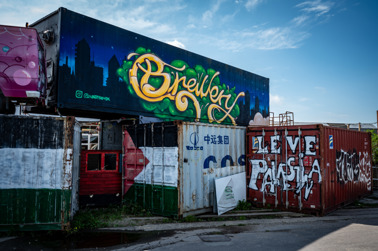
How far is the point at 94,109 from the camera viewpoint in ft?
37.6

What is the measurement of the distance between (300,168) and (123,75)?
330 inches

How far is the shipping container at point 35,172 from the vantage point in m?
7.41

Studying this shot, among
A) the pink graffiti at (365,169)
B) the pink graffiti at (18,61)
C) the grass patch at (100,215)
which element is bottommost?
the grass patch at (100,215)

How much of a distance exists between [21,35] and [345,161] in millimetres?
13296

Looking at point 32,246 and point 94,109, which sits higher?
point 94,109

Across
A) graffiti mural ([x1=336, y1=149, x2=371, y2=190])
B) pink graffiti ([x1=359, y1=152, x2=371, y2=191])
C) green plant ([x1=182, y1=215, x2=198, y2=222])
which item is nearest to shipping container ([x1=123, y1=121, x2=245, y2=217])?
green plant ([x1=182, y1=215, x2=198, y2=222])

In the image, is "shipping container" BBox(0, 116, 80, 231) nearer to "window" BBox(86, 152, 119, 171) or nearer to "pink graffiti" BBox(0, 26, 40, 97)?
"pink graffiti" BBox(0, 26, 40, 97)

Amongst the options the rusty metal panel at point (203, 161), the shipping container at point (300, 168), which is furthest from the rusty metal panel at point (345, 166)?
the rusty metal panel at point (203, 161)

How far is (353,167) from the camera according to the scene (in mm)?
12688

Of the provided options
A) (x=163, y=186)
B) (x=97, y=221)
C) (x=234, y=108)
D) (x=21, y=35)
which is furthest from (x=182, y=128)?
(x=234, y=108)

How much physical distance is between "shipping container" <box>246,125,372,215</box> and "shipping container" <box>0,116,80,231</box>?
718 cm

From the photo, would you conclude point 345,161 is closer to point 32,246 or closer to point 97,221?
point 97,221

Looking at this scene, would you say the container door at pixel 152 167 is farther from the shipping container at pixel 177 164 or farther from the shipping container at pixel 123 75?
the shipping container at pixel 123 75

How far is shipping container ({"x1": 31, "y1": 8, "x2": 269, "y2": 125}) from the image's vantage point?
1071 centimetres
